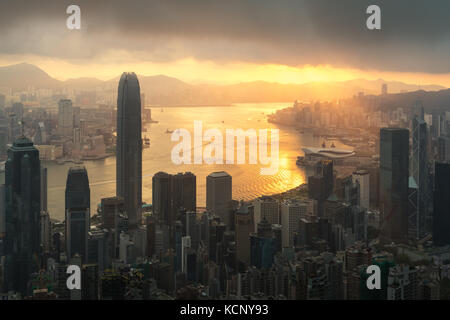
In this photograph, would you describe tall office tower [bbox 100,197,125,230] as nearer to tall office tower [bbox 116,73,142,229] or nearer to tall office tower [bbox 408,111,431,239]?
tall office tower [bbox 116,73,142,229]

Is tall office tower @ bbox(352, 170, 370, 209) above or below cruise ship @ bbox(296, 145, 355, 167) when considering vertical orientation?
below

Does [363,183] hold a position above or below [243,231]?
above

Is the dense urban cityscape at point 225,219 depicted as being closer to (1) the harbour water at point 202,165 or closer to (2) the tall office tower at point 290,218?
(2) the tall office tower at point 290,218

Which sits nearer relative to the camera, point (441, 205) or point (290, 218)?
point (290, 218)

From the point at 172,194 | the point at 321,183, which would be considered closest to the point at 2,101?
the point at 172,194

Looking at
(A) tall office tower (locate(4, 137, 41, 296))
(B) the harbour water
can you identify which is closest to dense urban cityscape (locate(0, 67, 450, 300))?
(A) tall office tower (locate(4, 137, 41, 296))

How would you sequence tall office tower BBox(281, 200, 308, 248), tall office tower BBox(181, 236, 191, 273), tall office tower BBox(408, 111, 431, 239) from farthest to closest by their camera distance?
tall office tower BBox(408, 111, 431, 239) → tall office tower BBox(281, 200, 308, 248) → tall office tower BBox(181, 236, 191, 273)

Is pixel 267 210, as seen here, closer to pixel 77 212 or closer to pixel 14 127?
pixel 77 212
